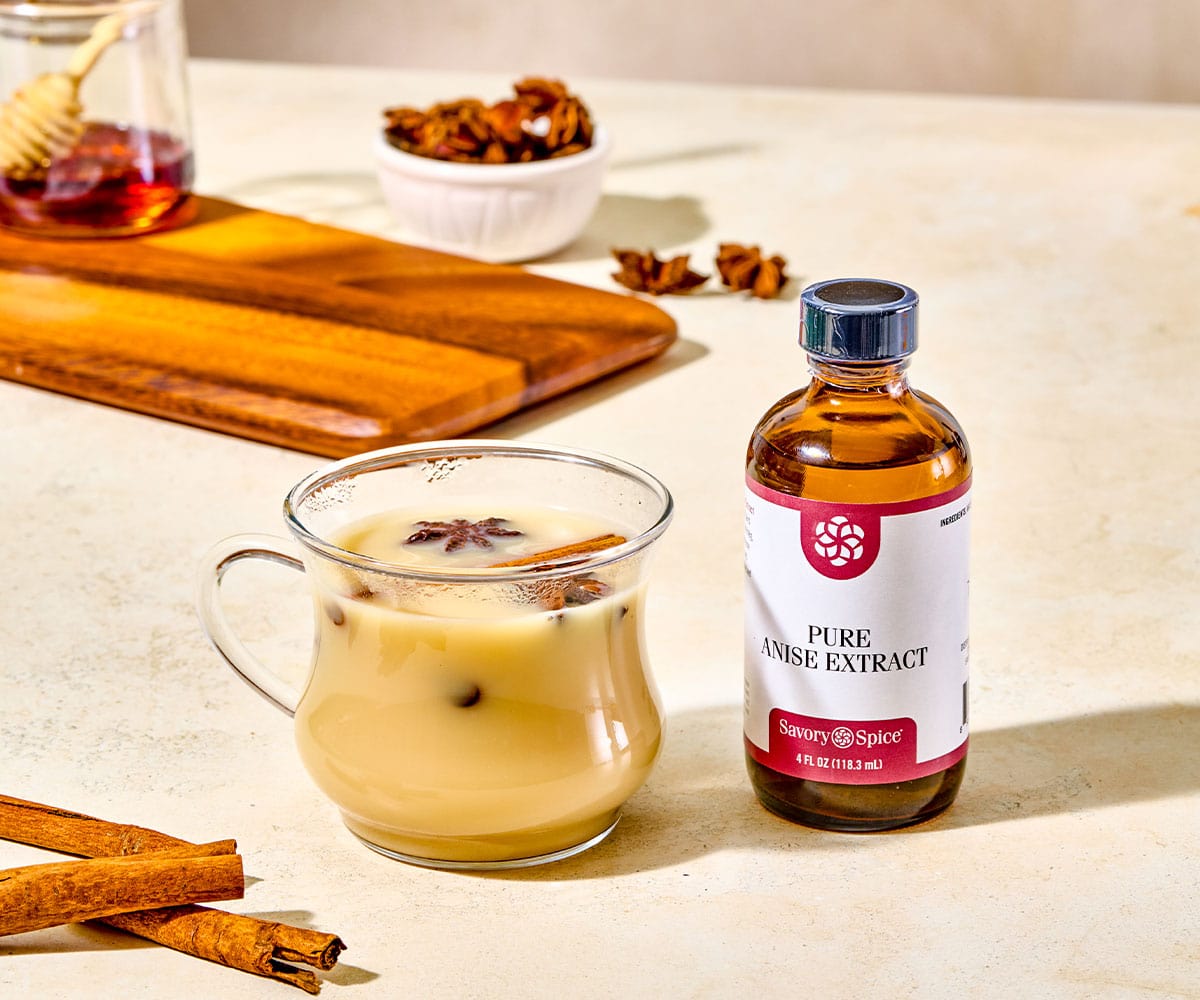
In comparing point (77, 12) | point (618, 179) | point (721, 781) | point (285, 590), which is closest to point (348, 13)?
point (618, 179)

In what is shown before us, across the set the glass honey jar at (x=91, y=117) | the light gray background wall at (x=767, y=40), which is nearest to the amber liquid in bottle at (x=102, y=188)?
the glass honey jar at (x=91, y=117)

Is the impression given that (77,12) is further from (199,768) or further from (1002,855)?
(1002,855)

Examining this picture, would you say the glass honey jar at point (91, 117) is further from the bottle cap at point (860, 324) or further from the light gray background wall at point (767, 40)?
the light gray background wall at point (767, 40)

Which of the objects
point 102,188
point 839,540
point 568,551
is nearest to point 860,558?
point 839,540

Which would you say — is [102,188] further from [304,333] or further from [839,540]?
[839,540]

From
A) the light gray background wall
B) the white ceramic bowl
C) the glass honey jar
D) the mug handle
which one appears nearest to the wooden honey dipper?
the glass honey jar
